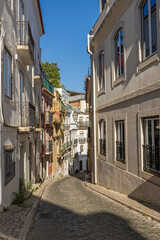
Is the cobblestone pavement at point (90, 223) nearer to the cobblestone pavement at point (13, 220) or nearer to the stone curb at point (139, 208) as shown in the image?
the stone curb at point (139, 208)

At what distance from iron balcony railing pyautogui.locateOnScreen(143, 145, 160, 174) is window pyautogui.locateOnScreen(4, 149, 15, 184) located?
474cm

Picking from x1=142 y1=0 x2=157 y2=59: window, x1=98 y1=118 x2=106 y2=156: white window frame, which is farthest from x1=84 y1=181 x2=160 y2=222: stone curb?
x1=142 y1=0 x2=157 y2=59: window

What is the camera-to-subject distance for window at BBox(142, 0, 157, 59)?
848 cm

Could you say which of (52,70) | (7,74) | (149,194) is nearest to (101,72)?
(7,74)

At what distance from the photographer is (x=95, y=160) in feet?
52.4

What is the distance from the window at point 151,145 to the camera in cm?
832

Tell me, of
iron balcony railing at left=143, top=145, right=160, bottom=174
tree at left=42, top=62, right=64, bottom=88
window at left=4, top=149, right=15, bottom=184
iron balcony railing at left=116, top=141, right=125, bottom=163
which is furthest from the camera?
tree at left=42, top=62, right=64, bottom=88

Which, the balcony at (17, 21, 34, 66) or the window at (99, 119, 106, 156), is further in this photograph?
the window at (99, 119, 106, 156)

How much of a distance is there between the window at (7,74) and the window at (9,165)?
6.68 feet

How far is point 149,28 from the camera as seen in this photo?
28.6 ft

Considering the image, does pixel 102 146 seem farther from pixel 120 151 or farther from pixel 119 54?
pixel 119 54

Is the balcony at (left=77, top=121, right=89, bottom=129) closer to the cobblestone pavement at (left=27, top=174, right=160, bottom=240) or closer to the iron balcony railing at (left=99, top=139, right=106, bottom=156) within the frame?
the iron balcony railing at (left=99, top=139, right=106, bottom=156)

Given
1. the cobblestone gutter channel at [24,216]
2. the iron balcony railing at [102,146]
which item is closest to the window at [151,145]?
the cobblestone gutter channel at [24,216]

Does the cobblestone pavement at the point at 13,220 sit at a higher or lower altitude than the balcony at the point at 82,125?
lower
